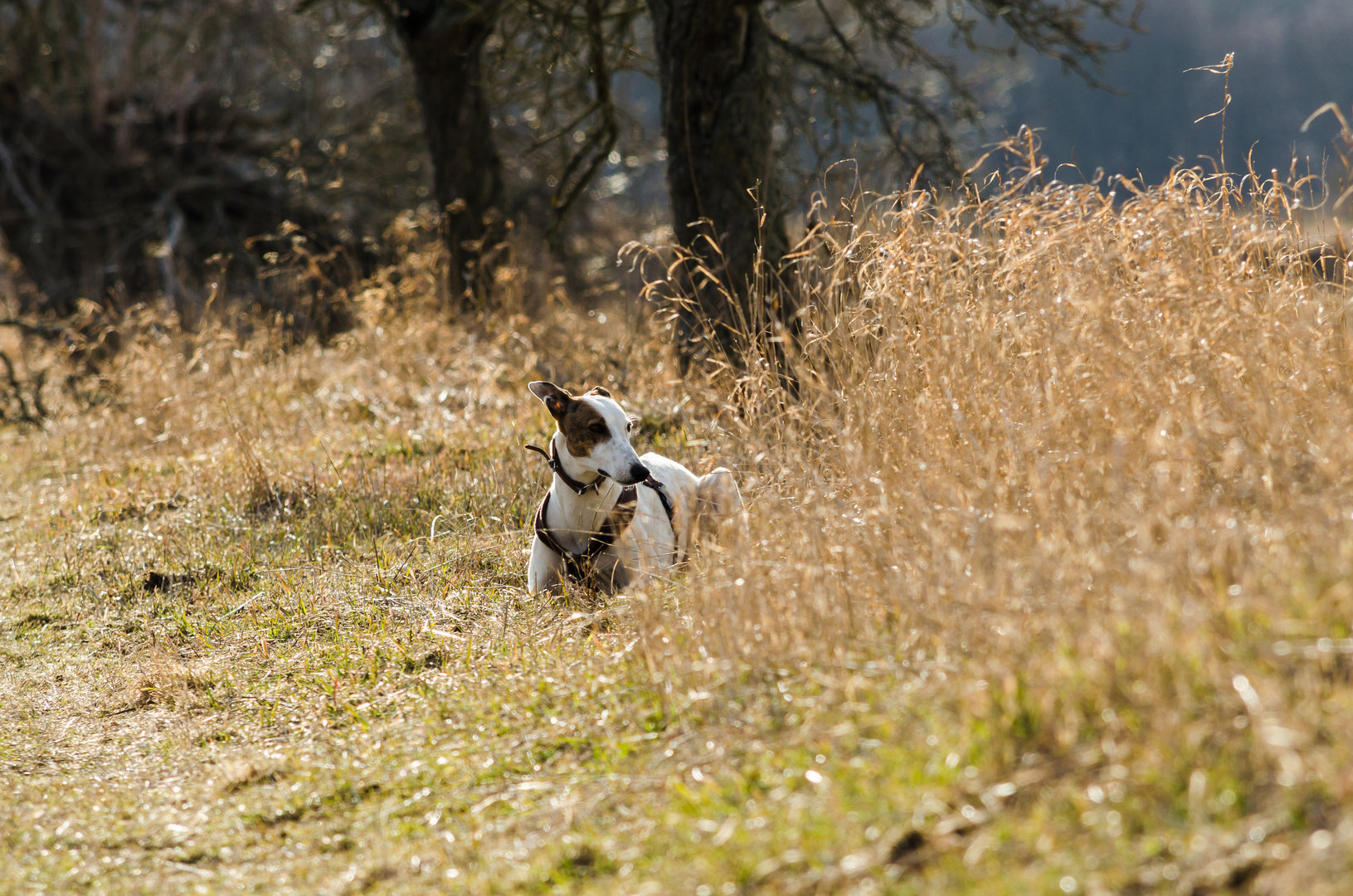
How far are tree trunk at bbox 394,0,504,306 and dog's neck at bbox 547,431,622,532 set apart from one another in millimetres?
6468

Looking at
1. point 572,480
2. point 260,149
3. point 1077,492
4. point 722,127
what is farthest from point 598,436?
point 260,149

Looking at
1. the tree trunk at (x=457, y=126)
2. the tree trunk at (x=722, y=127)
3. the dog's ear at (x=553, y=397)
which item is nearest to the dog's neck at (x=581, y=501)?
the dog's ear at (x=553, y=397)

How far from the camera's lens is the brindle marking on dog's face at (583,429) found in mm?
4668

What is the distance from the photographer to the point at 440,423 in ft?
25.6

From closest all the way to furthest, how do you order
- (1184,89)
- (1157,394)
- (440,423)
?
(1157,394)
(440,423)
(1184,89)

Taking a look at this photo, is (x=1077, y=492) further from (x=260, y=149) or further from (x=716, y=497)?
(x=260, y=149)

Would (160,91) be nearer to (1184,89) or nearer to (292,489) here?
(292,489)

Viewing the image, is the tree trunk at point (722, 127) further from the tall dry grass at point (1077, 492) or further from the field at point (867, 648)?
the tall dry grass at point (1077, 492)

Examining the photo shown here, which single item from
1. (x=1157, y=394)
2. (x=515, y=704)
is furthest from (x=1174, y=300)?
(x=515, y=704)

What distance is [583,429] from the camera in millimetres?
4691

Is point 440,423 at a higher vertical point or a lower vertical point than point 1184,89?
lower

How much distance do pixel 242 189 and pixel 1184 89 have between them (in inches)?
1434

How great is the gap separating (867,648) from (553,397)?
2166 millimetres

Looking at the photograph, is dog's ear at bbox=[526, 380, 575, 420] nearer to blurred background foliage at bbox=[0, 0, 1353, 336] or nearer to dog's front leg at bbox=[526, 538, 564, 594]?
dog's front leg at bbox=[526, 538, 564, 594]
